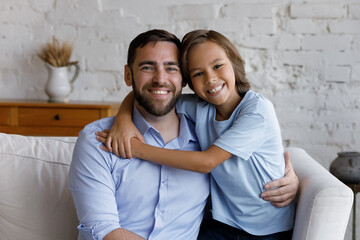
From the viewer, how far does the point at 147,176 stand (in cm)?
151

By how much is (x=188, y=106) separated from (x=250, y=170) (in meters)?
0.37

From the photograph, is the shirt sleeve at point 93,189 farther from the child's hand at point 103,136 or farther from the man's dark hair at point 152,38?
the man's dark hair at point 152,38

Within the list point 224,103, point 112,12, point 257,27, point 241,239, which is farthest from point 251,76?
point 241,239

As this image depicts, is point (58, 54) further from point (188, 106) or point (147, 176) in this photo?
point (147, 176)

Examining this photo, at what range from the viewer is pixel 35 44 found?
133 inches

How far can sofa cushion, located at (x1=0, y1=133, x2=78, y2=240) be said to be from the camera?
5.46ft

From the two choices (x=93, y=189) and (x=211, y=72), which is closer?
(x=93, y=189)

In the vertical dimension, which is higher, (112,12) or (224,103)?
(112,12)

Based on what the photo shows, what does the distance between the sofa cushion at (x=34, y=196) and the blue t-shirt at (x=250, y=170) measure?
0.59 m

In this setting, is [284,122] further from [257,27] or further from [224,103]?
[224,103]

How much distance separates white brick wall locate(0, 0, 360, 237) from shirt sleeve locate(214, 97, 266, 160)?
1728 millimetres

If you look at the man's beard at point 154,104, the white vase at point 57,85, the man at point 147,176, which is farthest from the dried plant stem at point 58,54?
the man's beard at point 154,104

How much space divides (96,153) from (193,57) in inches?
19.7

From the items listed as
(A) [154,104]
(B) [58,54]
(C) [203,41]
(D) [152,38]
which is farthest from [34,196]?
(B) [58,54]
